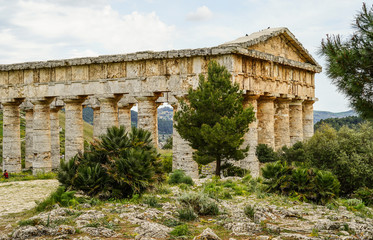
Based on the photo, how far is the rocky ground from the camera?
988 cm

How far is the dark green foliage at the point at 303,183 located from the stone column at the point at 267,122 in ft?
32.7

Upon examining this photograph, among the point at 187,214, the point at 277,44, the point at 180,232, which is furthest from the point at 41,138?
the point at 180,232

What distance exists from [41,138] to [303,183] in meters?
17.8

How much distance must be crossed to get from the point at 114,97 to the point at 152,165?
11678 millimetres

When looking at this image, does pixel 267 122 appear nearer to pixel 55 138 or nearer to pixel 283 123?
pixel 283 123

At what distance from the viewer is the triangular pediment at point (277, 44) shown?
25.0m

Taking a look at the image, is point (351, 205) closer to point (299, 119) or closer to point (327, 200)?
point (327, 200)

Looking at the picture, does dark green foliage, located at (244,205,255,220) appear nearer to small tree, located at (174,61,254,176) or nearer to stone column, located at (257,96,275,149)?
small tree, located at (174,61,254,176)

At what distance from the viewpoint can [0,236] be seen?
9836mm

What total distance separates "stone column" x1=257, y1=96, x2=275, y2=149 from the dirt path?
12338 millimetres

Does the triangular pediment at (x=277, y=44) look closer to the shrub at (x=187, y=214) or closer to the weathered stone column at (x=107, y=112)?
the weathered stone column at (x=107, y=112)

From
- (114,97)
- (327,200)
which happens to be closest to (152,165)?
(327,200)

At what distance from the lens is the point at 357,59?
1073cm

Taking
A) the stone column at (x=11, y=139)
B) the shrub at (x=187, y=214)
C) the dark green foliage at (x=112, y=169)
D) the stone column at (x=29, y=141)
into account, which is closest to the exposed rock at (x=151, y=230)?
the shrub at (x=187, y=214)
